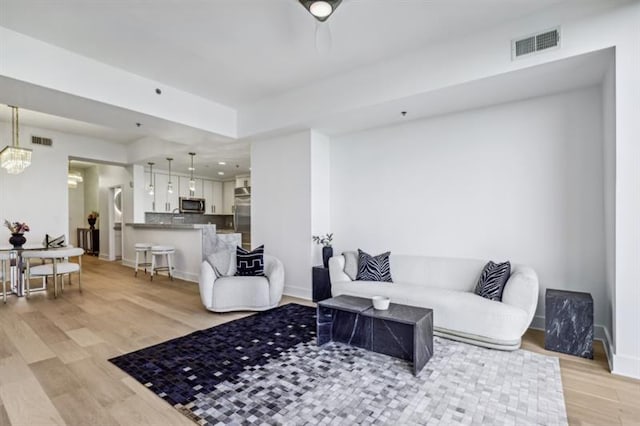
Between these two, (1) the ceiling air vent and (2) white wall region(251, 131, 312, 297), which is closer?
(1) the ceiling air vent

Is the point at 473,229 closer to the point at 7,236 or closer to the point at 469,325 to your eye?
the point at 469,325

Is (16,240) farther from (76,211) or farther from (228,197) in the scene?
(76,211)

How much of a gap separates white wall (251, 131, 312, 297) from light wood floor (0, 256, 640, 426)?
2.04ft

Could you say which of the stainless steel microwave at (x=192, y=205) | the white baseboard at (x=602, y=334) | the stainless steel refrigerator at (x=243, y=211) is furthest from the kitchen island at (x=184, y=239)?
the white baseboard at (x=602, y=334)

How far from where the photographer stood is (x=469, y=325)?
9.87 feet

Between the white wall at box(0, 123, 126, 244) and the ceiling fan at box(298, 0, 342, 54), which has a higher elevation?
the ceiling fan at box(298, 0, 342, 54)

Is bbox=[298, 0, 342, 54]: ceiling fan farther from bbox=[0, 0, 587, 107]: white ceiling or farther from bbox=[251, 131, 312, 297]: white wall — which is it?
bbox=[251, 131, 312, 297]: white wall

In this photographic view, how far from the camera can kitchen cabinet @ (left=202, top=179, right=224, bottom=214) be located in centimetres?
1006

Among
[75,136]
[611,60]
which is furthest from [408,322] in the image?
[75,136]

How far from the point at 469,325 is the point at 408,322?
95cm

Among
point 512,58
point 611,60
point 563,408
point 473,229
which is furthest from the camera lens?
point 473,229

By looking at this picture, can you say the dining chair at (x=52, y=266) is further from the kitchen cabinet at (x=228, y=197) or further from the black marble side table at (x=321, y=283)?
the kitchen cabinet at (x=228, y=197)

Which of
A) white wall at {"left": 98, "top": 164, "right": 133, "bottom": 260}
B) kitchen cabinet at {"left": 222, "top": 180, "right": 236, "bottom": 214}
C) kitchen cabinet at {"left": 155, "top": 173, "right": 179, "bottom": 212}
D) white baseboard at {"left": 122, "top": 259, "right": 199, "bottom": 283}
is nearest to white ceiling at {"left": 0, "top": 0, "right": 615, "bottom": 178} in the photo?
white baseboard at {"left": 122, "top": 259, "right": 199, "bottom": 283}

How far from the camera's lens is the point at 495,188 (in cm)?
376
